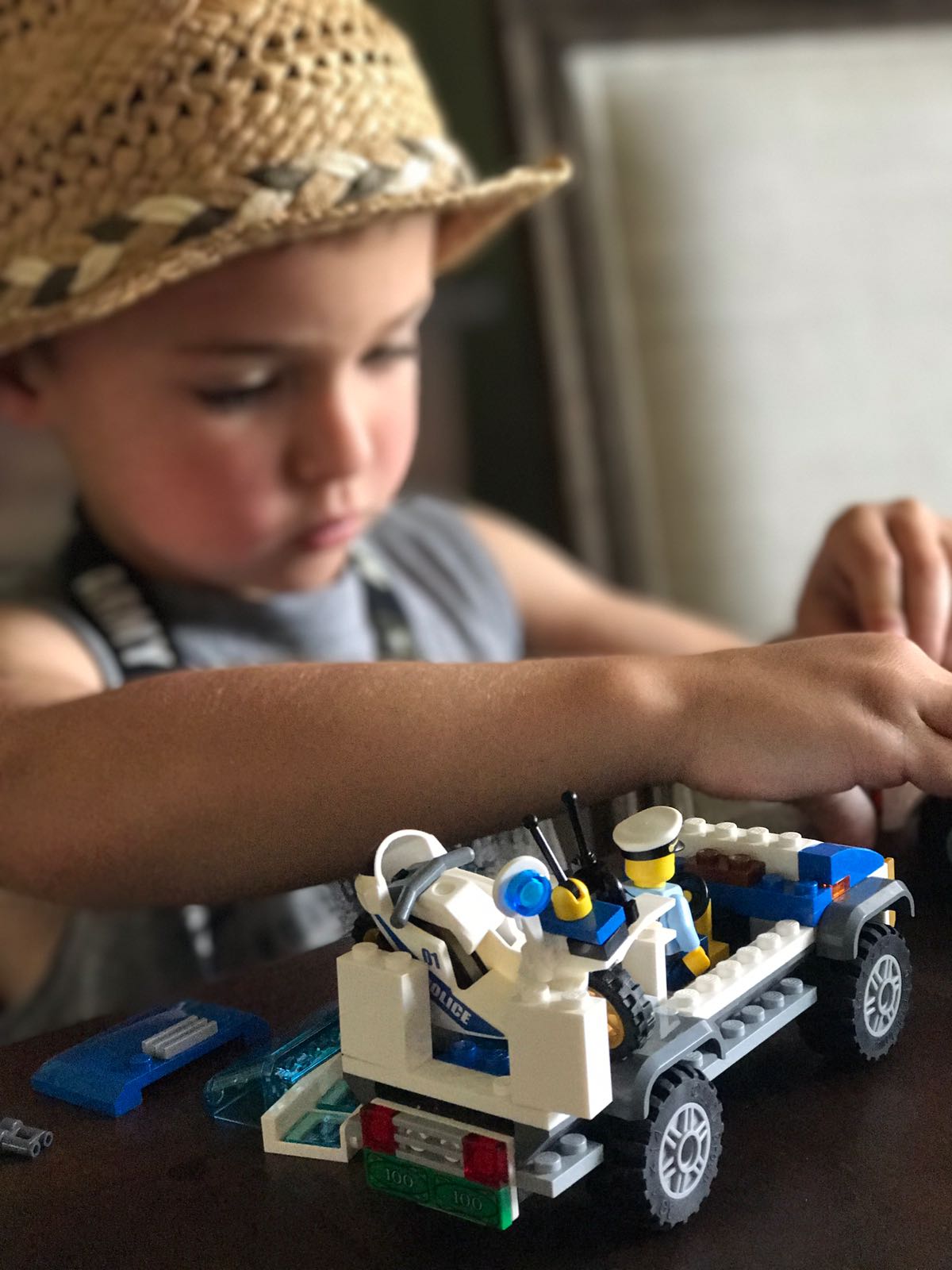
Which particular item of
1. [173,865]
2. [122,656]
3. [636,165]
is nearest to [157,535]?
[122,656]

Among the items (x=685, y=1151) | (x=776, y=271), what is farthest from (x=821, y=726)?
(x=776, y=271)

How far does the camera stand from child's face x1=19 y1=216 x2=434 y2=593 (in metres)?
0.67

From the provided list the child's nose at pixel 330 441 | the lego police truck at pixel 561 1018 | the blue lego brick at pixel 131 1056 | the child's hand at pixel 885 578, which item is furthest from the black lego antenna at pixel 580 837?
the child's nose at pixel 330 441

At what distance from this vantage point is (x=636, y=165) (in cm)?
134

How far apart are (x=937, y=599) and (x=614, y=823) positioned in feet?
0.99

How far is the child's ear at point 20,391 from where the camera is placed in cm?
76

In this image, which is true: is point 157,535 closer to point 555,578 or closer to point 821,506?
point 555,578

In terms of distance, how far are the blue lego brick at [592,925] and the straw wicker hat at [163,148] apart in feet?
1.42

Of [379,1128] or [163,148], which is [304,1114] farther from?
[163,148]

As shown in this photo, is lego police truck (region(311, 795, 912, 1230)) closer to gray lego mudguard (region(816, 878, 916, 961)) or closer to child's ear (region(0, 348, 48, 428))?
gray lego mudguard (region(816, 878, 916, 961))

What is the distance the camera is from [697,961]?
13.3 inches

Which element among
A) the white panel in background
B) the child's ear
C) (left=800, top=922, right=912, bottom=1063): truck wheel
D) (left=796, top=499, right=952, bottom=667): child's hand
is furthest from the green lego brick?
the white panel in background

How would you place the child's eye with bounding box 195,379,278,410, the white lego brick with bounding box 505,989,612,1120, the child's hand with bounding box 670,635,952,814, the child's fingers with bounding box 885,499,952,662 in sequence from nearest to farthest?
the white lego brick with bounding box 505,989,612,1120 < the child's hand with bounding box 670,635,952,814 < the child's fingers with bounding box 885,499,952,662 < the child's eye with bounding box 195,379,278,410

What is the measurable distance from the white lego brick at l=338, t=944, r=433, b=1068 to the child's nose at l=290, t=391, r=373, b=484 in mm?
414
